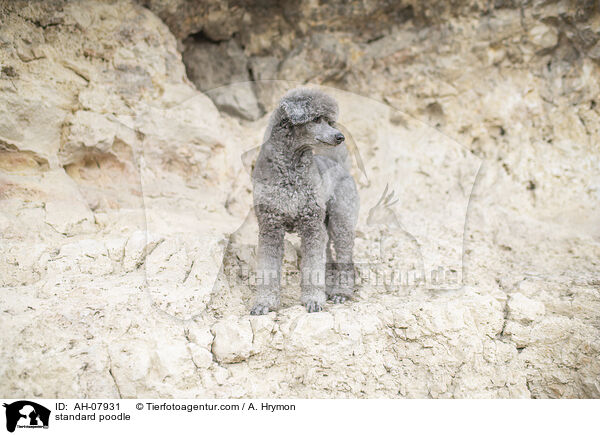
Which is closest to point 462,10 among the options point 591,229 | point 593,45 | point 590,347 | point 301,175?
point 593,45

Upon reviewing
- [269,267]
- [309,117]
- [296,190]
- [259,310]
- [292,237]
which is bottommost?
[259,310]

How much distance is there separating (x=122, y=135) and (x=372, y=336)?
266 centimetres

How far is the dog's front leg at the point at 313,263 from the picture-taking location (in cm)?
298

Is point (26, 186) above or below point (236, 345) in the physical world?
above

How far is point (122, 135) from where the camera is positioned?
12.9 feet

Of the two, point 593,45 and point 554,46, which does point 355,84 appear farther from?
point 593,45

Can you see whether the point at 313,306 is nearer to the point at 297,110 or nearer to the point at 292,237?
the point at 292,237

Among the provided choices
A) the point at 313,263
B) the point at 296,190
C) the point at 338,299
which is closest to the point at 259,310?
the point at 313,263

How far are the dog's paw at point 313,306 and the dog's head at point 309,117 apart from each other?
983 millimetres

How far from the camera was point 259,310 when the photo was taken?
287 cm

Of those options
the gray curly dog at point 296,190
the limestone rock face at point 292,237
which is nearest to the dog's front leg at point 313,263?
the gray curly dog at point 296,190
